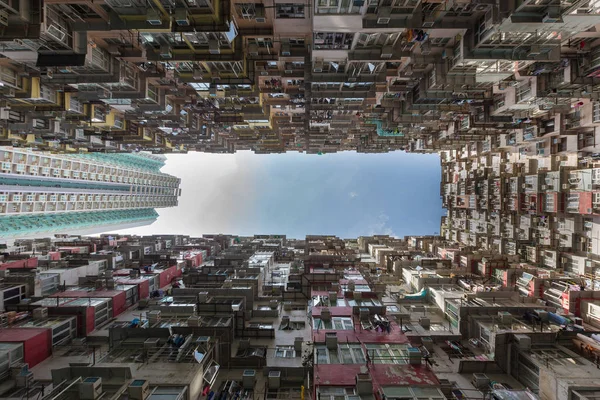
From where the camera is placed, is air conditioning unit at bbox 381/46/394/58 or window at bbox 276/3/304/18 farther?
air conditioning unit at bbox 381/46/394/58

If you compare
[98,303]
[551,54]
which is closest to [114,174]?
[98,303]

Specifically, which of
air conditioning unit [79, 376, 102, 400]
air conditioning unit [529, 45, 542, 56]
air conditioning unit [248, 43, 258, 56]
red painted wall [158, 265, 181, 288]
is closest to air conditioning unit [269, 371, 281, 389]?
air conditioning unit [79, 376, 102, 400]

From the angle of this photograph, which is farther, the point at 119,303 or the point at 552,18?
the point at 119,303

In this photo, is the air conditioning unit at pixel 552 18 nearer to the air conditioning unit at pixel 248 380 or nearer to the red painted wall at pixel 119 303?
the air conditioning unit at pixel 248 380

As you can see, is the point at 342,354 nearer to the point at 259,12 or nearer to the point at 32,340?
the point at 32,340

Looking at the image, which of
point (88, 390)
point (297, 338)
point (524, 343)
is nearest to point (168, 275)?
point (297, 338)

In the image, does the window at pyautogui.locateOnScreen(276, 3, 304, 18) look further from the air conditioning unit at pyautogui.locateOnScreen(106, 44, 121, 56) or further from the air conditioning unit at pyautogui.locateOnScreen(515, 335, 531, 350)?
the air conditioning unit at pyautogui.locateOnScreen(515, 335, 531, 350)

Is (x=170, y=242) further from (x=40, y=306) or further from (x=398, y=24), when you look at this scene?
(x=398, y=24)
